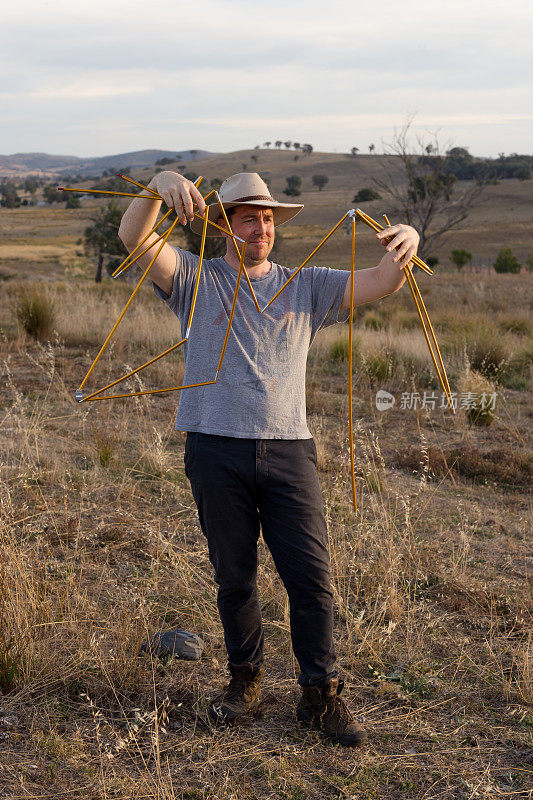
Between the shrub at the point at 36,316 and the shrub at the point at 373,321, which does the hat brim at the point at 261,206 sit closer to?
the shrub at the point at 36,316

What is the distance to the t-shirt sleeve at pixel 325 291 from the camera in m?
2.91

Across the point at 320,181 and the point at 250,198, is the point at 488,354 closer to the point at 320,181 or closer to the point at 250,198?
the point at 250,198

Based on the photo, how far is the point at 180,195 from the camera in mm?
2465

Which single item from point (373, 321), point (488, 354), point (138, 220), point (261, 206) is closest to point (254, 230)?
point (261, 206)

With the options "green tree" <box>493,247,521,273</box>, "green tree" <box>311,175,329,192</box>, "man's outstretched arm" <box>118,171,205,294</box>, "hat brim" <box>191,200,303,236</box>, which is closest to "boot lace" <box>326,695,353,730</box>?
"man's outstretched arm" <box>118,171,205,294</box>

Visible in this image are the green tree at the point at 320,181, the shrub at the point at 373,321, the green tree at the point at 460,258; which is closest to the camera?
the shrub at the point at 373,321

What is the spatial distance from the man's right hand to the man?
11 centimetres

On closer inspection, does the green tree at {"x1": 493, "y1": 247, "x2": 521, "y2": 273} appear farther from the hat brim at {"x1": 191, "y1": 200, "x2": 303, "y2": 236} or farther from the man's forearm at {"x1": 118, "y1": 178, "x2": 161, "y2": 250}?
the man's forearm at {"x1": 118, "y1": 178, "x2": 161, "y2": 250}

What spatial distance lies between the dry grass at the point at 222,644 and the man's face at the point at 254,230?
157 centimetres

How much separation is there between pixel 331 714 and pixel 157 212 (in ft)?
6.68

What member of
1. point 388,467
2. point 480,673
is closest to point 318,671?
point 480,673

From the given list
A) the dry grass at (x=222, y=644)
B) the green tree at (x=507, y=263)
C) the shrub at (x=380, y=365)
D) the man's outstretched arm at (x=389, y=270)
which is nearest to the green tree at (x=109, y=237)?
the green tree at (x=507, y=263)

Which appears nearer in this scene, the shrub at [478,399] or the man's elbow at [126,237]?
the man's elbow at [126,237]

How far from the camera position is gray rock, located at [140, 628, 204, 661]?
3309 mm
